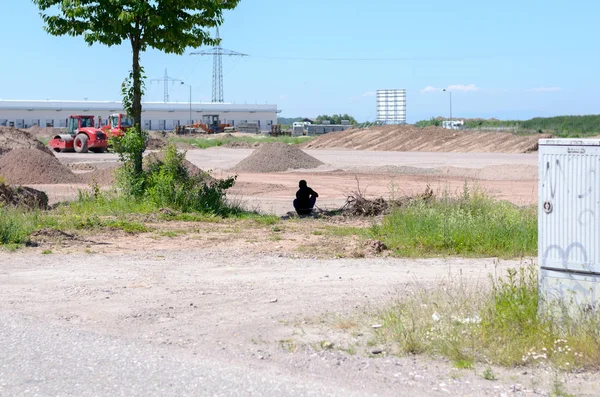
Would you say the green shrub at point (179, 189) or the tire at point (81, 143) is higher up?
the tire at point (81, 143)

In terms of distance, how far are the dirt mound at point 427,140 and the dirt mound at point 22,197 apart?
157ft

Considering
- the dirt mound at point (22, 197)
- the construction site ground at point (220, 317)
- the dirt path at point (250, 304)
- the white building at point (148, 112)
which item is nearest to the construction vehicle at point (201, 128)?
the white building at point (148, 112)

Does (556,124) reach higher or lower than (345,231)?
higher

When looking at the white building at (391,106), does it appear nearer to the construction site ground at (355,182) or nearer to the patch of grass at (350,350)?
the construction site ground at (355,182)

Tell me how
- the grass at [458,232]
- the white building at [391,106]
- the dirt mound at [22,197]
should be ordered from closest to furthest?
the grass at [458,232], the dirt mound at [22,197], the white building at [391,106]

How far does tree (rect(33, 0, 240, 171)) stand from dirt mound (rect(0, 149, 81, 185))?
1102cm

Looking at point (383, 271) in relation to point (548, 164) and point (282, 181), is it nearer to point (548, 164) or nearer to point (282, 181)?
point (548, 164)

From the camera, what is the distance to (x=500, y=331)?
754cm

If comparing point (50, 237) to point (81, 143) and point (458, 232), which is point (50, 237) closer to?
point (458, 232)

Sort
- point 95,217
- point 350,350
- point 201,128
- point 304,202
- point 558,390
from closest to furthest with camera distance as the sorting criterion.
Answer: point 558,390, point 350,350, point 95,217, point 304,202, point 201,128

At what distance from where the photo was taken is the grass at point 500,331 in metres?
7.09

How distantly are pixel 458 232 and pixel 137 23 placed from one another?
32.4ft

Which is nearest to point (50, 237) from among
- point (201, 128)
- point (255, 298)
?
point (255, 298)

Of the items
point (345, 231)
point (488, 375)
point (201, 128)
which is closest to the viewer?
point (488, 375)
